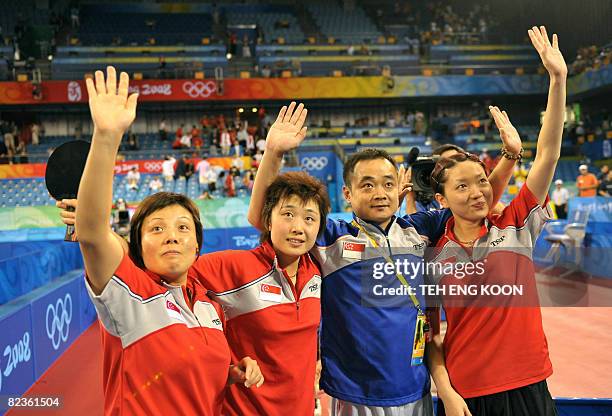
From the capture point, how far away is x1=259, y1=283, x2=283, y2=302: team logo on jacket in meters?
2.11

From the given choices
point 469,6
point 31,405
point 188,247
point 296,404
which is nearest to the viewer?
point 188,247

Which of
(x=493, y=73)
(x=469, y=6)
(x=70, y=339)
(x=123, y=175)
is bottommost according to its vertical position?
(x=70, y=339)

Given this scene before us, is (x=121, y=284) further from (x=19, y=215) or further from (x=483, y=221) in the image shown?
(x=19, y=215)

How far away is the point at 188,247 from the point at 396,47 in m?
27.2

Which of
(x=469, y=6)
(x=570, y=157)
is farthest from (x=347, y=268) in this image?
(x=469, y=6)

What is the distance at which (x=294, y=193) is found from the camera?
2.13 meters

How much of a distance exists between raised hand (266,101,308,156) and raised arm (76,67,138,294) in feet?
2.45

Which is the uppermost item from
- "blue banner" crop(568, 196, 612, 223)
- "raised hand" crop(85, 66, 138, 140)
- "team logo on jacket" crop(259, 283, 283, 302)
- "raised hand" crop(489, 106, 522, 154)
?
"raised hand" crop(85, 66, 138, 140)

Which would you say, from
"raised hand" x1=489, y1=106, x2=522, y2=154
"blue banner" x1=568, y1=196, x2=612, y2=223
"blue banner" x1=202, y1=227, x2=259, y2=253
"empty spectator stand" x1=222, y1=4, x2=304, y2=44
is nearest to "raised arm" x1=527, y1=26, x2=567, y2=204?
"raised hand" x1=489, y1=106, x2=522, y2=154

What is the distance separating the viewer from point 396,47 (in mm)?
26969

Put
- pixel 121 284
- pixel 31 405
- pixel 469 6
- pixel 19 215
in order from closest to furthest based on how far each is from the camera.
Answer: pixel 121 284 < pixel 31 405 < pixel 19 215 < pixel 469 6

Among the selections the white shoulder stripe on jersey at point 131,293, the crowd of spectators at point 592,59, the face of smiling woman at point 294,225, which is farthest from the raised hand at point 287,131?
the crowd of spectators at point 592,59

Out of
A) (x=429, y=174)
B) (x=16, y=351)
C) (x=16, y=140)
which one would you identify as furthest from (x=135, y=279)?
(x=16, y=140)

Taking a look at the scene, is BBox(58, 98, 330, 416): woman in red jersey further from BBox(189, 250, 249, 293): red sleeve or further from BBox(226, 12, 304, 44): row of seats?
BBox(226, 12, 304, 44): row of seats
